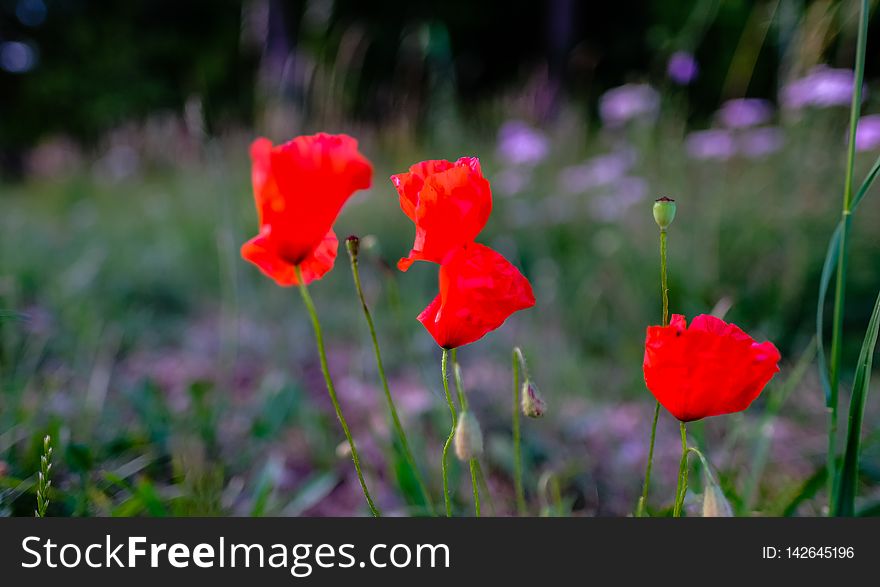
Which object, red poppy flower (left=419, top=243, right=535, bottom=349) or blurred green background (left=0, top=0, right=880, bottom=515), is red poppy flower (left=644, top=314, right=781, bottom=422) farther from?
blurred green background (left=0, top=0, right=880, bottom=515)

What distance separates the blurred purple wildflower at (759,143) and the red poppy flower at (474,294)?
2.59 m

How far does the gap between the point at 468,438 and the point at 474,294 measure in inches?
4.9

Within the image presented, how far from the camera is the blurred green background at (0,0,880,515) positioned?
1.22 meters

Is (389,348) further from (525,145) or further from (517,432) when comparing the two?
(517,432)

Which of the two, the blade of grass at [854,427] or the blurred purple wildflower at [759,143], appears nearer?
the blade of grass at [854,427]

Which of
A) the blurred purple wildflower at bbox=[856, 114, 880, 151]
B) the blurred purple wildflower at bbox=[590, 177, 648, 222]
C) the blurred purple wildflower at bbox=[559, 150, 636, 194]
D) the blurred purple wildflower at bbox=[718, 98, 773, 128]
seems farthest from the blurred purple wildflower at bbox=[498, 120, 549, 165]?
the blurred purple wildflower at bbox=[856, 114, 880, 151]

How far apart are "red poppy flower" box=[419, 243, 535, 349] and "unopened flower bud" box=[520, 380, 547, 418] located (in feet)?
0.24

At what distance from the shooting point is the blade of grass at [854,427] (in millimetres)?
633

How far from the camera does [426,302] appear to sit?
89.6 inches

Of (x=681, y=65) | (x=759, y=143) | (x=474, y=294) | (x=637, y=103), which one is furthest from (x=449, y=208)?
(x=759, y=143)

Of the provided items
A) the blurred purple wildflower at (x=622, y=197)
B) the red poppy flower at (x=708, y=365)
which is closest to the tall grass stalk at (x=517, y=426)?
the red poppy flower at (x=708, y=365)

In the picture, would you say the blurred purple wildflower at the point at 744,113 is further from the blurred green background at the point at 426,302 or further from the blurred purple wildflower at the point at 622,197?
the blurred purple wildflower at the point at 622,197
